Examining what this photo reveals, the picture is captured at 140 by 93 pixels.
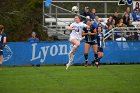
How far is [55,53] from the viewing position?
28734 millimetres

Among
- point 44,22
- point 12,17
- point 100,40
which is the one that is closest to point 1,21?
point 12,17

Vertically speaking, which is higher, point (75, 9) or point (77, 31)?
point (75, 9)

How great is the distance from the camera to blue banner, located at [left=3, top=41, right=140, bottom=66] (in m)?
28.2

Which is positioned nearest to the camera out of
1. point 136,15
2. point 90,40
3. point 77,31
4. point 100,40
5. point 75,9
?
point 77,31

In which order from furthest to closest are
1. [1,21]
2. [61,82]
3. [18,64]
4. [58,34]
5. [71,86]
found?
[1,21] < [58,34] < [18,64] < [61,82] < [71,86]

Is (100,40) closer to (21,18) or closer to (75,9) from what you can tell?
(75,9)

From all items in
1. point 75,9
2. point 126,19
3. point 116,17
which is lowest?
point 126,19

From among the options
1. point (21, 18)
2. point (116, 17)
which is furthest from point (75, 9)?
point (21, 18)

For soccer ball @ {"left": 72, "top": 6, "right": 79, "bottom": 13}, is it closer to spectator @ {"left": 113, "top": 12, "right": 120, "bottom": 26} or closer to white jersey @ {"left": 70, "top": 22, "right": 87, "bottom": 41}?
spectator @ {"left": 113, "top": 12, "right": 120, "bottom": 26}

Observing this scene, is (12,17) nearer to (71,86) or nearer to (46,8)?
(46,8)

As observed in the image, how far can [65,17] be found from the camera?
111ft

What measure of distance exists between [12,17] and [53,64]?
7188 mm

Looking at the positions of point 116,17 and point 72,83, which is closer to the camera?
point 72,83

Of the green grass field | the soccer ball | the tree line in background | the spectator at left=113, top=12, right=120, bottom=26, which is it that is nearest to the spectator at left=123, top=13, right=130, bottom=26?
the spectator at left=113, top=12, right=120, bottom=26
